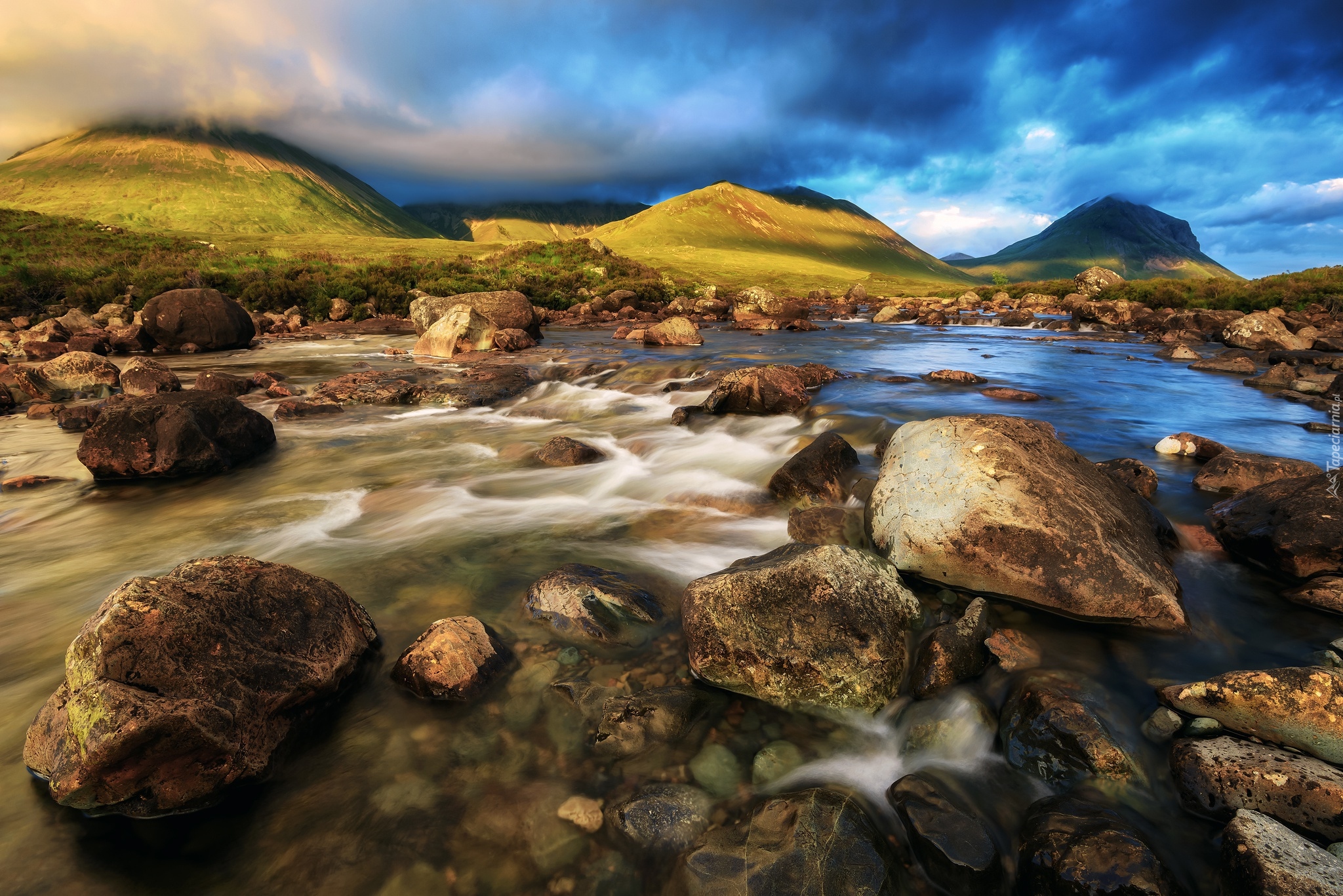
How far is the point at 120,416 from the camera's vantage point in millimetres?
8719

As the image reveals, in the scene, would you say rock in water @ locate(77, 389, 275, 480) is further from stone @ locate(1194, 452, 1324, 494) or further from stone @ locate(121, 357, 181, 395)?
stone @ locate(1194, 452, 1324, 494)

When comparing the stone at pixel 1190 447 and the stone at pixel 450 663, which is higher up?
the stone at pixel 1190 447

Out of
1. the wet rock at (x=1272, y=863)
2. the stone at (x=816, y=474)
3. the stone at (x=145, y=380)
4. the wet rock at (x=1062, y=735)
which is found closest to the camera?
the wet rock at (x=1272, y=863)

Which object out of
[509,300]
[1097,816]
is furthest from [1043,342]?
[1097,816]

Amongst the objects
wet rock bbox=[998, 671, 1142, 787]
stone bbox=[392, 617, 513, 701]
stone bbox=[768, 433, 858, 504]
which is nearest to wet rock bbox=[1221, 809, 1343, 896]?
wet rock bbox=[998, 671, 1142, 787]

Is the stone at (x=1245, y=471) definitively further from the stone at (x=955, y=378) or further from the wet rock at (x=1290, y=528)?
the stone at (x=955, y=378)

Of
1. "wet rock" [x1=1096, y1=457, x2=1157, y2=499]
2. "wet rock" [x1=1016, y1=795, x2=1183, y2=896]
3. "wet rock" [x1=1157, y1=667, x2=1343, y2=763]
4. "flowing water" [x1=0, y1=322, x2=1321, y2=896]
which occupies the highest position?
"wet rock" [x1=1096, y1=457, x2=1157, y2=499]

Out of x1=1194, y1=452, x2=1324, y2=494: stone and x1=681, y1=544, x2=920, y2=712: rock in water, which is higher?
x1=1194, y1=452, x2=1324, y2=494: stone

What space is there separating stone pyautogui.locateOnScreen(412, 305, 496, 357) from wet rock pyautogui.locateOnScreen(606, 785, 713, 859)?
71.3 feet

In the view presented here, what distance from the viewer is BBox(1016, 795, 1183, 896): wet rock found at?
8.87 feet

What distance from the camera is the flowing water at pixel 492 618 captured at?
3.18 meters

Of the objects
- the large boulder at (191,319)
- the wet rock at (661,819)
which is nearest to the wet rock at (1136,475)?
the wet rock at (661,819)

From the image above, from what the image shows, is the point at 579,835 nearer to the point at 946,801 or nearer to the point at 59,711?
the point at 946,801

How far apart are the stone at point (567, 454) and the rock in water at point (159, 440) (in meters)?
5.20
